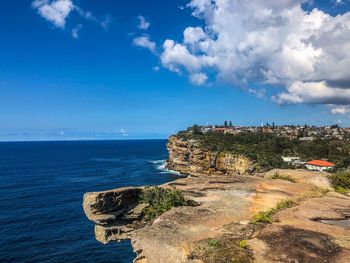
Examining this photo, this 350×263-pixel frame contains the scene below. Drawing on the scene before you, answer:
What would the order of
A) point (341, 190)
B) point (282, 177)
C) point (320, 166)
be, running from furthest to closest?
1. point (320, 166)
2. point (282, 177)
3. point (341, 190)

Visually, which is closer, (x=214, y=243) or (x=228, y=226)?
(x=214, y=243)

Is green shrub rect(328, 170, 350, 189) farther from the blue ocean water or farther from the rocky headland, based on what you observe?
the blue ocean water

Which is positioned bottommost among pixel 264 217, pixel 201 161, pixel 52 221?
pixel 52 221

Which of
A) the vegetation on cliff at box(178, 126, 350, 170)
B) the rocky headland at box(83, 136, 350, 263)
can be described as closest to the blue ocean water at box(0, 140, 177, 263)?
the rocky headland at box(83, 136, 350, 263)

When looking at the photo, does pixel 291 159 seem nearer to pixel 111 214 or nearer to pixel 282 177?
pixel 282 177

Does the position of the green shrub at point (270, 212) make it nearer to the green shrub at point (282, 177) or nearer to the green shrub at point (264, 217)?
the green shrub at point (264, 217)

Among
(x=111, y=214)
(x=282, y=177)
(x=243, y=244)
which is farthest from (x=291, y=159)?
(x=243, y=244)
